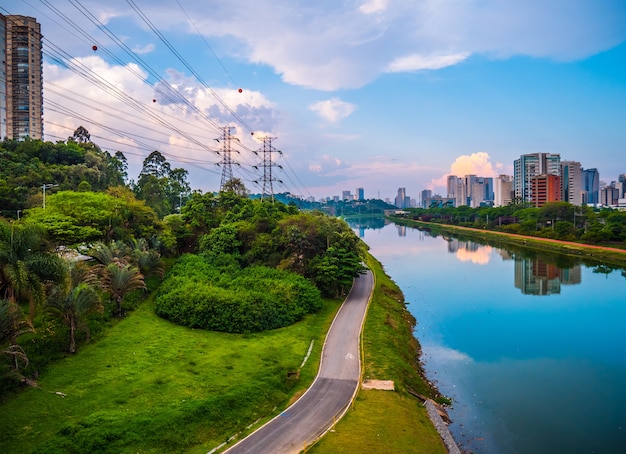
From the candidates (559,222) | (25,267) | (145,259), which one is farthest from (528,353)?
(559,222)

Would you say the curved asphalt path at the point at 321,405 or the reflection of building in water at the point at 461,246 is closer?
the curved asphalt path at the point at 321,405

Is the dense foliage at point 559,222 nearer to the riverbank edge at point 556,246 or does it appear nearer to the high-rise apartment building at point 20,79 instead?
the riverbank edge at point 556,246

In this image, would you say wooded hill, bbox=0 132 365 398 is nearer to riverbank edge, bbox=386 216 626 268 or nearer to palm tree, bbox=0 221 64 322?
palm tree, bbox=0 221 64 322

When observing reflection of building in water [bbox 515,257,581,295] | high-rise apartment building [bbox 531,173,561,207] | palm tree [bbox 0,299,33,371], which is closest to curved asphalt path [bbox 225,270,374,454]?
palm tree [bbox 0,299,33,371]

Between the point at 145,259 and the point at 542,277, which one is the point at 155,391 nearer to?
the point at 145,259

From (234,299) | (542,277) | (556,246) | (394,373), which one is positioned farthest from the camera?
(556,246)

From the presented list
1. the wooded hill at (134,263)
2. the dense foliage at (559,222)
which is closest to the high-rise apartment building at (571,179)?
the dense foliage at (559,222)
